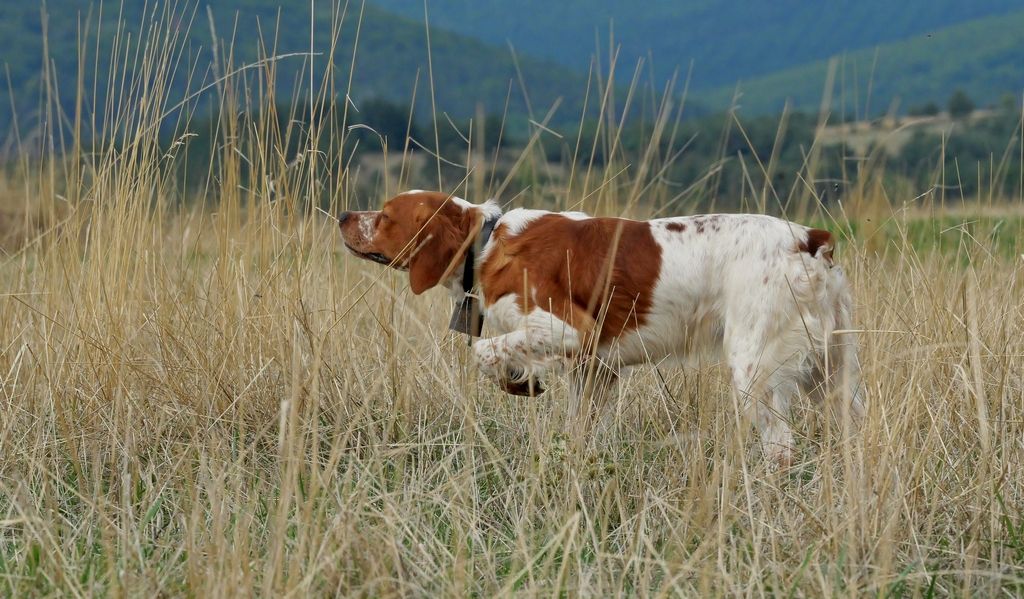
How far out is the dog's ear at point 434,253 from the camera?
354cm

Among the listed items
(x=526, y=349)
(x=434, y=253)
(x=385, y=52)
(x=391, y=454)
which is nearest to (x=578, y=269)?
(x=526, y=349)

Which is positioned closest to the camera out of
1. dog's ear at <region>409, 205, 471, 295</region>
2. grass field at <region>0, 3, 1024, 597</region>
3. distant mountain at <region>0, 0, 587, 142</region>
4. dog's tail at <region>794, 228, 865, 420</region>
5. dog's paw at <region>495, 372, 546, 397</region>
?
grass field at <region>0, 3, 1024, 597</region>

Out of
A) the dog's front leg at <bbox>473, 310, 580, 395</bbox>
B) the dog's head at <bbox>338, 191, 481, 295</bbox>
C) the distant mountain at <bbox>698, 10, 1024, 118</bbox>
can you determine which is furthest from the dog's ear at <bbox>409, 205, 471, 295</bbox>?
the distant mountain at <bbox>698, 10, 1024, 118</bbox>

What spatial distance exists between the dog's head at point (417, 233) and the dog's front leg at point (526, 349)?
0.29m

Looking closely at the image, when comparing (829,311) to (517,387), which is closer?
(829,311)

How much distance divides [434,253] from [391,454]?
3.74 feet

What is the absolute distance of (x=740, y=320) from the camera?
333 centimetres

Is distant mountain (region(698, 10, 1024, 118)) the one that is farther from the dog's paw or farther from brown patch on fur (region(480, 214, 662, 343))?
the dog's paw

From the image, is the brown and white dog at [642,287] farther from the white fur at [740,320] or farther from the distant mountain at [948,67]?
the distant mountain at [948,67]

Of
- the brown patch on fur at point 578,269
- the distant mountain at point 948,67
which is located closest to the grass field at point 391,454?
the brown patch on fur at point 578,269

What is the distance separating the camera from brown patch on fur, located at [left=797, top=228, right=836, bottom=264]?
10.9 feet

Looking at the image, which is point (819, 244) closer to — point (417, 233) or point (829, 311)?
point (829, 311)

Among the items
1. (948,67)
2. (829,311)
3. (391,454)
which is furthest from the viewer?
(948,67)

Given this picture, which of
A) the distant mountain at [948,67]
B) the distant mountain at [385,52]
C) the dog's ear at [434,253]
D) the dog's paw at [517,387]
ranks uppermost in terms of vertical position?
the dog's ear at [434,253]
